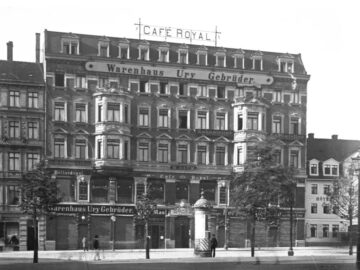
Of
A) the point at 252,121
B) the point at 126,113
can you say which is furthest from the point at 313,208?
the point at 126,113

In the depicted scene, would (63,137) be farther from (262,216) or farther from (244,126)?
(262,216)

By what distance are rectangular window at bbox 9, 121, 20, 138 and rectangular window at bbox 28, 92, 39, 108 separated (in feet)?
6.28

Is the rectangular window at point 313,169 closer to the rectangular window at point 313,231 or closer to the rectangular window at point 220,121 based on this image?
the rectangular window at point 313,231

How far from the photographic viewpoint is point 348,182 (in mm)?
60250

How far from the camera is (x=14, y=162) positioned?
61.2 meters

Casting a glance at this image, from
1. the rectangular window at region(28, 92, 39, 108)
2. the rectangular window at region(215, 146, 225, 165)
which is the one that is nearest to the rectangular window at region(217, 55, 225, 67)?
the rectangular window at region(215, 146, 225, 165)

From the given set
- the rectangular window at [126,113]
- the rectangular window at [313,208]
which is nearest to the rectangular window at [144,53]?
the rectangular window at [126,113]

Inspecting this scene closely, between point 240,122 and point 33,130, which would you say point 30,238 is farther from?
point 240,122

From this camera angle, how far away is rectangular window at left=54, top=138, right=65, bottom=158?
207 feet

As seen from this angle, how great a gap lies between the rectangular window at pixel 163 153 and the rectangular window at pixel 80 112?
740cm

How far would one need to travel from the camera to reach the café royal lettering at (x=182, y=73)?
64.7m

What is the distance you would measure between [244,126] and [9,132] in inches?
833

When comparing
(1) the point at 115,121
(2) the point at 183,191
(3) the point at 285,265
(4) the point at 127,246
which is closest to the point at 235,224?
(2) the point at 183,191

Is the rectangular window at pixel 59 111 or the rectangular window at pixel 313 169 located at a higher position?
the rectangular window at pixel 59 111
